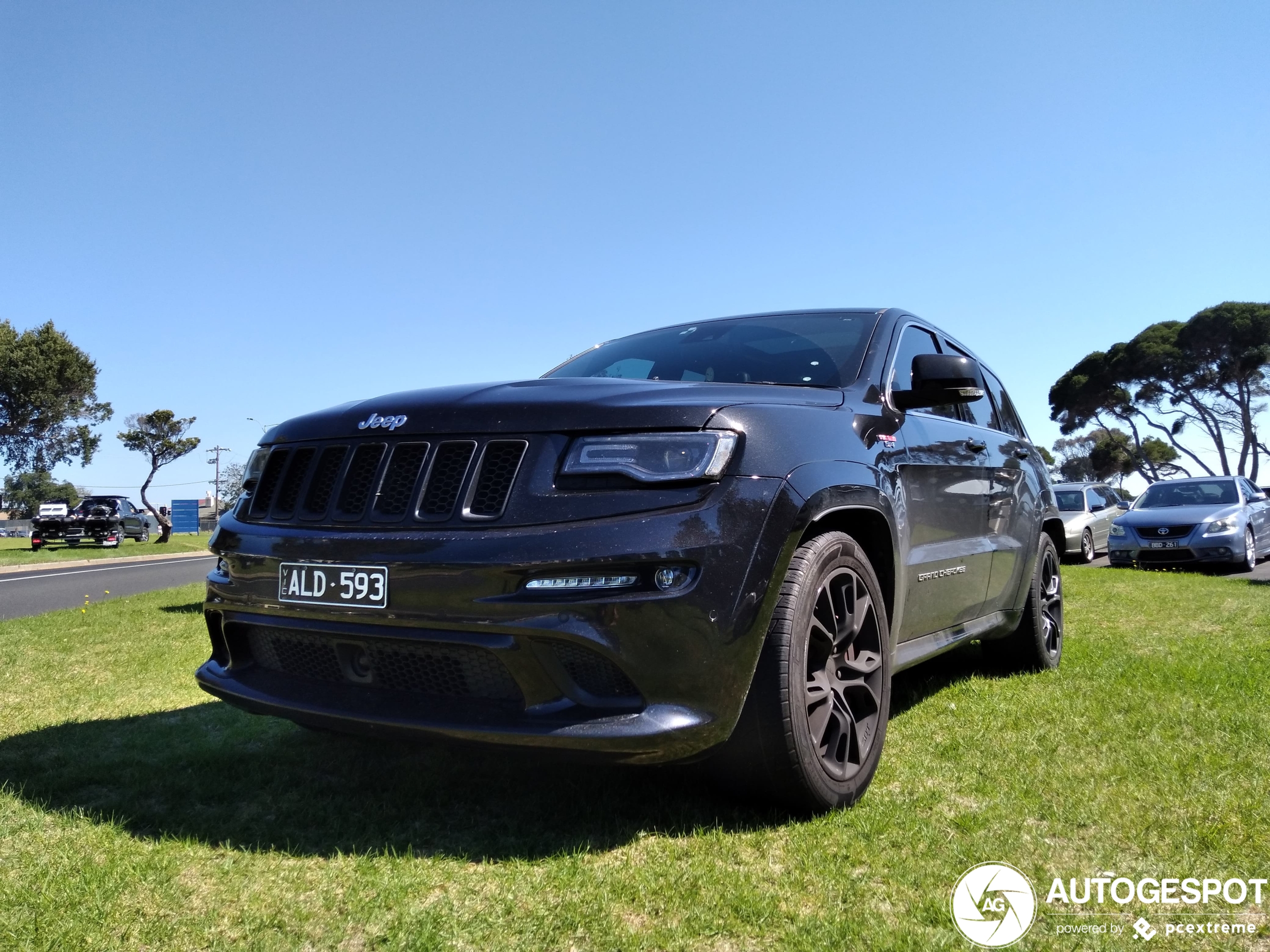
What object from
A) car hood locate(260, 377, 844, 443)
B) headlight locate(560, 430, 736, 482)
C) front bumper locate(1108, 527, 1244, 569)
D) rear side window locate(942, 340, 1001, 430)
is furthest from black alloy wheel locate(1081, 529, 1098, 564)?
headlight locate(560, 430, 736, 482)

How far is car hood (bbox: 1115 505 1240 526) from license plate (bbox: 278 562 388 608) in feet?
45.0

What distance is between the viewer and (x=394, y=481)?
261 centimetres

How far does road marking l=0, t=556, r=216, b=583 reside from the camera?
1570 cm

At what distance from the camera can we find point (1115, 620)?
23.3 ft

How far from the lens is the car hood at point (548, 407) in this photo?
2441mm

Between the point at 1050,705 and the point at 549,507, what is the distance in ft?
9.17

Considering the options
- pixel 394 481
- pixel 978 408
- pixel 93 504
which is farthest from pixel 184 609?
pixel 93 504

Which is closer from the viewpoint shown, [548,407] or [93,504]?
[548,407]

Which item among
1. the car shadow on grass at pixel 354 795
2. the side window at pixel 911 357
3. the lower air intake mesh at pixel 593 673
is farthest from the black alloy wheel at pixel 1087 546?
the lower air intake mesh at pixel 593 673

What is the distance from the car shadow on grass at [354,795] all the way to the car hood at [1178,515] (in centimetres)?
1281

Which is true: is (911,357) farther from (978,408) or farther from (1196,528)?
(1196,528)

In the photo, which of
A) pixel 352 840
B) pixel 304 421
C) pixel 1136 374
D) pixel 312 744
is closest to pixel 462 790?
pixel 352 840

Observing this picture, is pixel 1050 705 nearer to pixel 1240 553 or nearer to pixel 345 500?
pixel 345 500

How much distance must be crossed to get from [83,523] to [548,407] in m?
31.4
